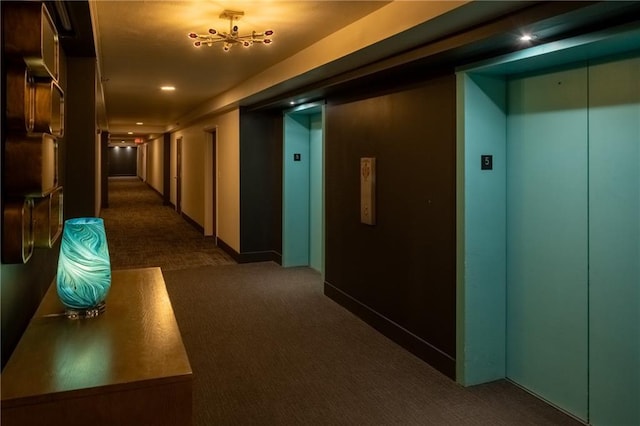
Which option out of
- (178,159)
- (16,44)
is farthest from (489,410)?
(178,159)

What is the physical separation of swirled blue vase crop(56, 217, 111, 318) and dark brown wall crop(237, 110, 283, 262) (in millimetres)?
5043

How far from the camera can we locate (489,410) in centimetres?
298

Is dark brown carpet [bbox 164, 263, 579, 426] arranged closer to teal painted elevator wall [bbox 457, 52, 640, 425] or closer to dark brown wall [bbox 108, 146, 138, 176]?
teal painted elevator wall [bbox 457, 52, 640, 425]

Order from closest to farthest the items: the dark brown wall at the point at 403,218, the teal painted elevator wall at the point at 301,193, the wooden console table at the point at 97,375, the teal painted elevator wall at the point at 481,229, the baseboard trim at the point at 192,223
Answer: the wooden console table at the point at 97,375 < the teal painted elevator wall at the point at 481,229 < the dark brown wall at the point at 403,218 < the teal painted elevator wall at the point at 301,193 < the baseboard trim at the point at 192,223

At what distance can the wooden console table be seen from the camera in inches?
53.6

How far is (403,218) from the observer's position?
4.02 meters

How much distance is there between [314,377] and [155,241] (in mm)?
6280

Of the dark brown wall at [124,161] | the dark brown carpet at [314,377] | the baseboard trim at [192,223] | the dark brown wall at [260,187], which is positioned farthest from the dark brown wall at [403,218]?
the dark brown wall at [124,161]

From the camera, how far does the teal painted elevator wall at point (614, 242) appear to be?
8.54 feet

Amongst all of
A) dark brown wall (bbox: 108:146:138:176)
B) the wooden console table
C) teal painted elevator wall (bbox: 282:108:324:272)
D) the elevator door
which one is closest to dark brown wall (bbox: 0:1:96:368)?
the wooden console table

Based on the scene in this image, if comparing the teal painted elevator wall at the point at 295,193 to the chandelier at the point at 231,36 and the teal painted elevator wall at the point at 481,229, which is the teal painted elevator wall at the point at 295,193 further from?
the teal painted elevator wall at the point at 481,229

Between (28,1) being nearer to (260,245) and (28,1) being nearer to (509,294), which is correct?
(509,294)

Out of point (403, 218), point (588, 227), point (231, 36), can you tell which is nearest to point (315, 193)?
point (403, 218)

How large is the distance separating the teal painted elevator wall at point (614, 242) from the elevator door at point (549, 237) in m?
0.06
